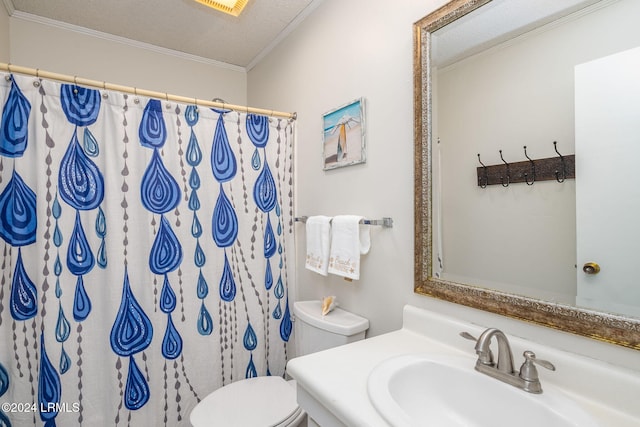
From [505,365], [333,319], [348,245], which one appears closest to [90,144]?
[348,245]

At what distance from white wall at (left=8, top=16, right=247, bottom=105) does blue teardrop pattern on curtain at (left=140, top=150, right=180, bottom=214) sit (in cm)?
106

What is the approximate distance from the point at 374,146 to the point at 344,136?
0.70 ft

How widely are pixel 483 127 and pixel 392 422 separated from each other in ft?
2.86

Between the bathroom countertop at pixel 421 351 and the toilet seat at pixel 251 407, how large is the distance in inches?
18.0

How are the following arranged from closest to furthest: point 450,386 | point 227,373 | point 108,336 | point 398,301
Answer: point 450,386 → point 398,301 → point 108,336 → point 227,373

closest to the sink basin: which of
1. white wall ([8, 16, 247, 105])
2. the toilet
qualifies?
the toilet

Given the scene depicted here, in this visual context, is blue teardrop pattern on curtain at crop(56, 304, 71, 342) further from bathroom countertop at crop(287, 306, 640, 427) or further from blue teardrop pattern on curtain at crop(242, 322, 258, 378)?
bathroom countertop at crop(287, 306, 640, 427)

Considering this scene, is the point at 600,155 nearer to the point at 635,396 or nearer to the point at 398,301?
the point at 635,396

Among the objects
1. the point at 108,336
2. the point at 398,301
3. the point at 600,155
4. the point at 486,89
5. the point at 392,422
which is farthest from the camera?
the point at 108,336

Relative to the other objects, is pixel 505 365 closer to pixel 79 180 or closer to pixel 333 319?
pixel 333 319

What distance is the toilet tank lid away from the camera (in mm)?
1296

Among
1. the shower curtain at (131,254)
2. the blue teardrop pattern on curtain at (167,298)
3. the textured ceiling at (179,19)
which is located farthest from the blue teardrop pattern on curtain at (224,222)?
the textured ceiling at (179,19)

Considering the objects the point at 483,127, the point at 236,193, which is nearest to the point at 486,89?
the point at 483,127

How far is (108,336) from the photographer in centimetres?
141
